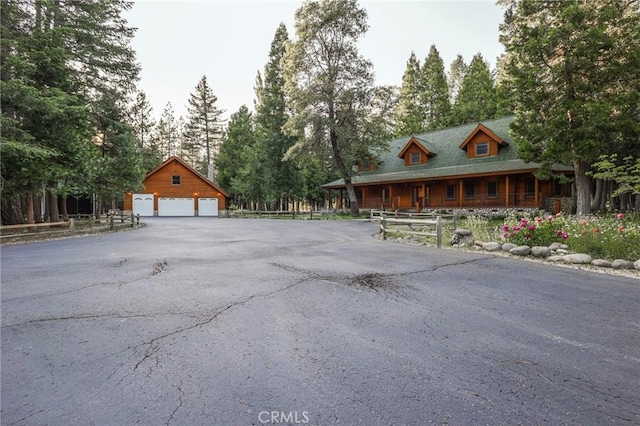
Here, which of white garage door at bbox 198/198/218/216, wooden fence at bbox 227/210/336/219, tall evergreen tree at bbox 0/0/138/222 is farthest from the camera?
white garage door at bbox 198/198/218/216

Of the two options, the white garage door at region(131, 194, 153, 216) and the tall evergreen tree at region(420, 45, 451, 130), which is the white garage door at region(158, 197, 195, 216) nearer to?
the white garage door at region(131, 194, 153, 216)

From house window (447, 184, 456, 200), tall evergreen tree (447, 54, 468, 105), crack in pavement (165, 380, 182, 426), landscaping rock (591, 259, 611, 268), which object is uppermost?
tall evergreen tree (447, 54, 468, 105)

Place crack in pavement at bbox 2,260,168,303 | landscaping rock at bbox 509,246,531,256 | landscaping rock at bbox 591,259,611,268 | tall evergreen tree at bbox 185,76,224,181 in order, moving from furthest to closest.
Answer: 1. tall evergreen tree at bbox 185,76,224,181
2. landscaping rock at bbox 509,246,531,256
3. landscaping rock at bbox 591,259,611,268
4. crack in pavement at bbox 2,260,168,303

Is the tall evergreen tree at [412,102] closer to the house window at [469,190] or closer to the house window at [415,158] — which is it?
the house window at [415,158]

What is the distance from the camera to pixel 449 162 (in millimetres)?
27500

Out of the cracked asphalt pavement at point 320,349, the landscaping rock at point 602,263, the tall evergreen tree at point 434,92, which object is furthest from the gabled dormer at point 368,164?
the cracked asphalt pavement at point 320,349

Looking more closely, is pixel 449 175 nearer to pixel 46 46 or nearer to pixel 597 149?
pixel 597 149

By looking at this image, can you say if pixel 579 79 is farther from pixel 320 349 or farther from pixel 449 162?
pixel 320 349

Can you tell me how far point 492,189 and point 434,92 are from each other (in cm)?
2302

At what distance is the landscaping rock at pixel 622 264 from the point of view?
677 cm

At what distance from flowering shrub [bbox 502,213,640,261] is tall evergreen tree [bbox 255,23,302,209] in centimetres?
2577

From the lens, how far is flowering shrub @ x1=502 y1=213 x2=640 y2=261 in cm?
736

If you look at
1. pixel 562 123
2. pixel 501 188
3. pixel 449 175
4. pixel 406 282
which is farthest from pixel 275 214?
pixel 406 282

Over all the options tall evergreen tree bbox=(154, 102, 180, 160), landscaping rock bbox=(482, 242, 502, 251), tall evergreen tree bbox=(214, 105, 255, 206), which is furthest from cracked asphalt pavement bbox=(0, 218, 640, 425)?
tall evergreen tree bbox=(154, 102, 180, 160)
